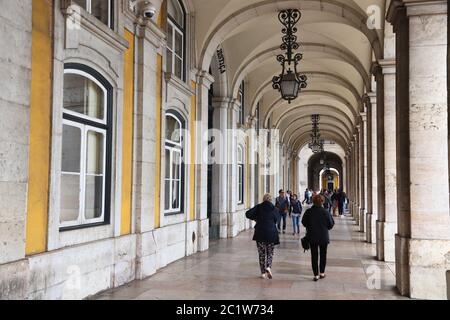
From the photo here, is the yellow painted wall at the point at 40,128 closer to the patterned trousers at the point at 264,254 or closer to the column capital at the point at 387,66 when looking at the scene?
the patterned trousers at the point at 264,254

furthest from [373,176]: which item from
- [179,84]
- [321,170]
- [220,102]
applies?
[321,170]

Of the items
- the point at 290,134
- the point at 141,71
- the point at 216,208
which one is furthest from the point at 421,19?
the point at 290,134

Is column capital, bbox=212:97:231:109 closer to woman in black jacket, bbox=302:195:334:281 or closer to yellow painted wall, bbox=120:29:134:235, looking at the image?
yellow painted wall, bbox=120:29:134:235

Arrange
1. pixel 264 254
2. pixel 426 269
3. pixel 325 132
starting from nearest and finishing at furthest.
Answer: pixel 426 269 → pixel 264 254 → pixel 325 132

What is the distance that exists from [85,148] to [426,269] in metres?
4.74

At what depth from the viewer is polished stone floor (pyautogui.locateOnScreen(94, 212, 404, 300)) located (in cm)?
634

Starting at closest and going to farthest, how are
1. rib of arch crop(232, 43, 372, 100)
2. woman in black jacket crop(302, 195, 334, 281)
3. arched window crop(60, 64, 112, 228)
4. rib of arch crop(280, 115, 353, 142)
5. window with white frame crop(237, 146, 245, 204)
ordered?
1. arched window crop(60, 64, 112, 228)
2. woman in black jacket crop(302, 195, 334, 281)
3. rib of arch crop(232, 43, 372, 100)
4. window with white frame crop(237, 146, 245, 204)
5. rib of arch crop(280, 115, 353, 142)

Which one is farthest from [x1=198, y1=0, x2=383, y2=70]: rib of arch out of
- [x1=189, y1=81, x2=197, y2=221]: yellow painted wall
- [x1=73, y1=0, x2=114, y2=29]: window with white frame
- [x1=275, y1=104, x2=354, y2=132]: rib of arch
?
[x1=275, y1=104, x2=354, y2=132]: rib of arch

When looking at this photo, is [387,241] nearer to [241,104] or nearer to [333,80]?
[241,104]

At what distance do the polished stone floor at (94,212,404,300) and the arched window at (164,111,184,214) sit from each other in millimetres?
1145

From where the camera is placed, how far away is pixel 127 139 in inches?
281

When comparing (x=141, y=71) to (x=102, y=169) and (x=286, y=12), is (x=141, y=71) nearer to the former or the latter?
(x=102, y=169)
